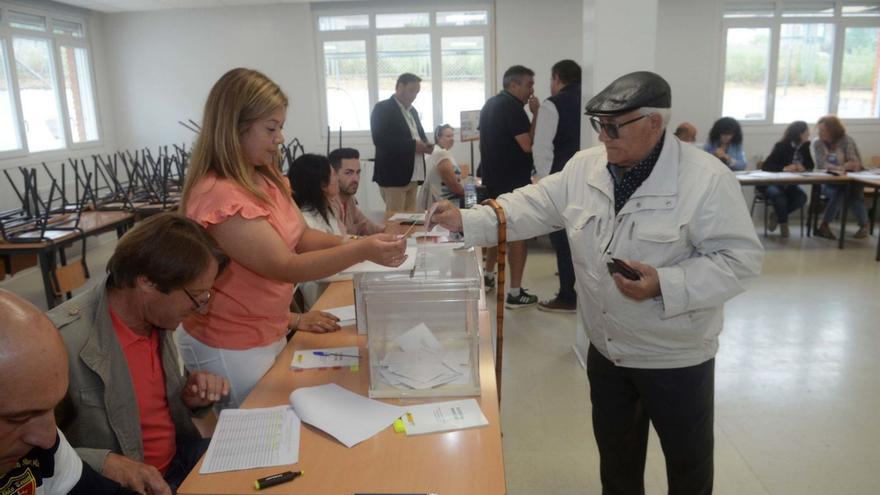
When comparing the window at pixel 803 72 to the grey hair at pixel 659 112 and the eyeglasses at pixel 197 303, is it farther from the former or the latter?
the eyeglasses at pixel 197 303

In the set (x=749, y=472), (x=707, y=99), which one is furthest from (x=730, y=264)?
(x=707, y=99)

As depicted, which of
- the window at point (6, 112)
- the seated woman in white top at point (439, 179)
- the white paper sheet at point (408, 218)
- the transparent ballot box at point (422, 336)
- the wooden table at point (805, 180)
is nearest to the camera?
the transparent ballot box at point (422, 336)

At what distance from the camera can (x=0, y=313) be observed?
76cm

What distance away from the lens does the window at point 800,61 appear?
7582mm

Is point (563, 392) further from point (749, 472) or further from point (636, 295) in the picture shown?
point (636, 295)

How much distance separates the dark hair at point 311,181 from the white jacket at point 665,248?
138 centimetres

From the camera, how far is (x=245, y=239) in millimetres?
1563

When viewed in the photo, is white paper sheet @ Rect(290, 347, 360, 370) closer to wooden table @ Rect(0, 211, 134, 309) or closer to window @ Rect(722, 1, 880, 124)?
wooden table @ Rect(0, 211, 134, 309)

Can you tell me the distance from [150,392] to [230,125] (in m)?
0.72

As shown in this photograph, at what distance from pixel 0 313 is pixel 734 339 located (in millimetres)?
3856

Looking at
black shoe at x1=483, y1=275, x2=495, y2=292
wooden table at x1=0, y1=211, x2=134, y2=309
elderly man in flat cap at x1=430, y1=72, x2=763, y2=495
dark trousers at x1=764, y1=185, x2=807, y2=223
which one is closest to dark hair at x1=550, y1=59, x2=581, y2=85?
black shoe at x1=483, y1=275, x2=495, y2=292

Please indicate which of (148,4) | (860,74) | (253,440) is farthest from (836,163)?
(148,4)

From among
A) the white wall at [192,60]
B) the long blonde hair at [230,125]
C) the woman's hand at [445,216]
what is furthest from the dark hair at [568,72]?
the white wall at [192,60]

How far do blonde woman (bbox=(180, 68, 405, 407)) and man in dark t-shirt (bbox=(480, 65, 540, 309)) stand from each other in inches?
109
